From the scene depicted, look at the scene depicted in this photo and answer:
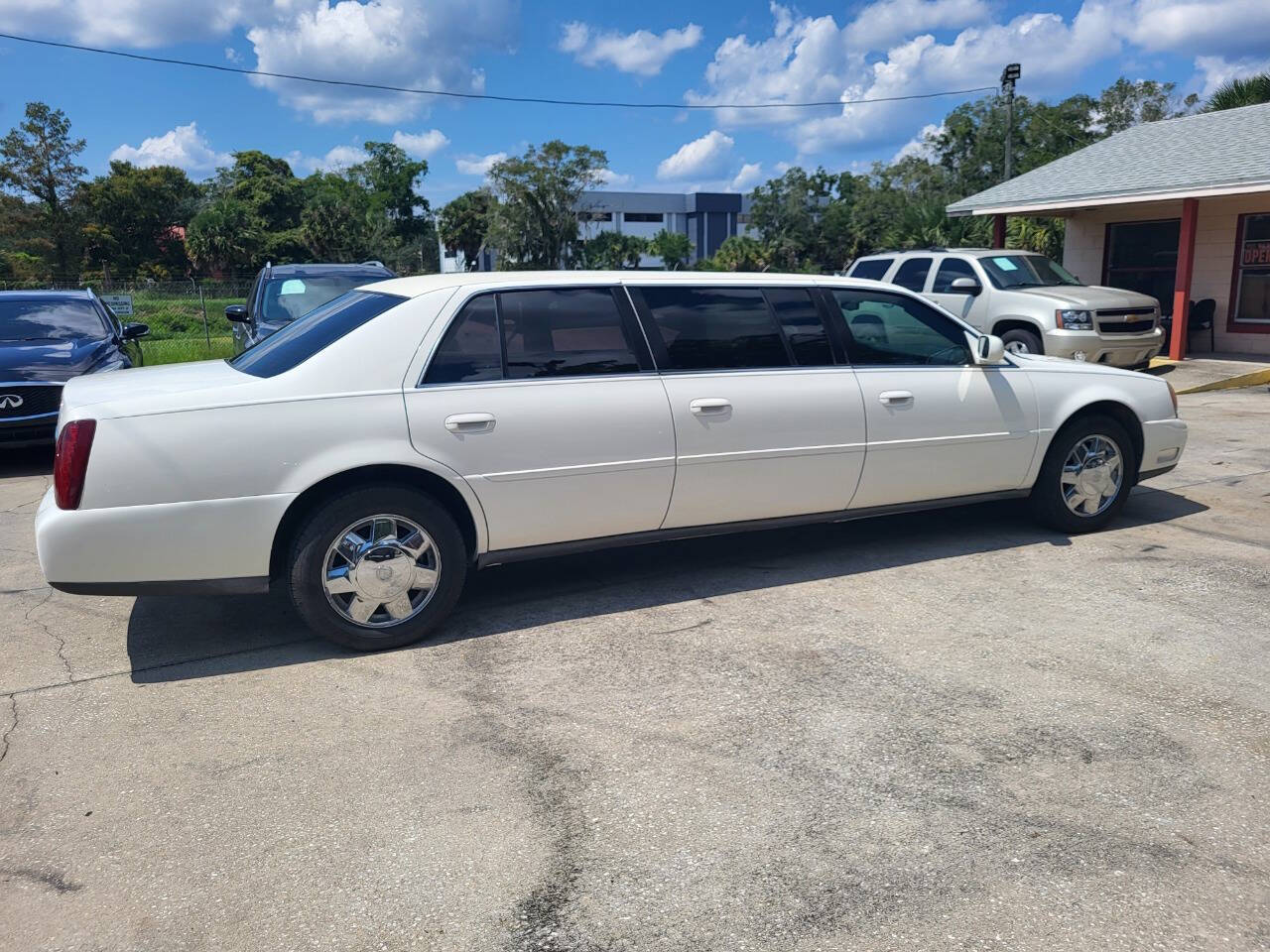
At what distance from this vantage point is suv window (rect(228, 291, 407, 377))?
478 cm

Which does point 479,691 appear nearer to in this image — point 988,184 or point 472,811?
point 472,811

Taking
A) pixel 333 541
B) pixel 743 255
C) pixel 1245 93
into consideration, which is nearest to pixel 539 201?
pixel 743 255

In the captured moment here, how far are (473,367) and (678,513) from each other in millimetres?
1273

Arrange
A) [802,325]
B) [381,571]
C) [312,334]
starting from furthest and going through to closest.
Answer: [802,325] → [312,334] → [381,571]

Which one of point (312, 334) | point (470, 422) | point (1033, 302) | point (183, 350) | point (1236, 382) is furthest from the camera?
point (183, 350)

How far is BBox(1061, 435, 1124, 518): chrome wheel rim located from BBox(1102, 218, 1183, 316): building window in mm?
13711

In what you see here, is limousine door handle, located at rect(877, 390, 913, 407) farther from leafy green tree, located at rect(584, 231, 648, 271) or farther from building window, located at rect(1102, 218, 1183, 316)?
leafy green tree, located at rect(584, 231, 648, 271)

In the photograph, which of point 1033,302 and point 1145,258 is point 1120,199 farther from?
point 1033,302

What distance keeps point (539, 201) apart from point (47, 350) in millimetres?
65322

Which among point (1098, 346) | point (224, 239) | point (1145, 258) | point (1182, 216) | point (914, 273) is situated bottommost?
point (1098, 346)

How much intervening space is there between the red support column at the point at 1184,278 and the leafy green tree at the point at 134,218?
5821 centimetres

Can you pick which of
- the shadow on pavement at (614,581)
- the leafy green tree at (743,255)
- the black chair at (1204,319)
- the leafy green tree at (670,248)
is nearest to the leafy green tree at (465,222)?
the leafy green tree at (670,248)

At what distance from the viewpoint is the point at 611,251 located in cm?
9169

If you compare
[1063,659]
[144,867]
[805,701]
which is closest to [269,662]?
[144,867]
